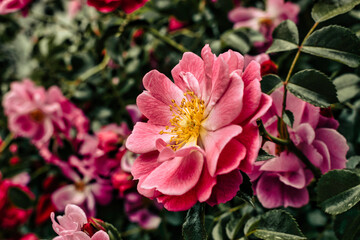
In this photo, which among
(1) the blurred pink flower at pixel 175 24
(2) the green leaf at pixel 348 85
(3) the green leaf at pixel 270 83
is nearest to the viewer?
(3) the green leaf at pixel 270 83

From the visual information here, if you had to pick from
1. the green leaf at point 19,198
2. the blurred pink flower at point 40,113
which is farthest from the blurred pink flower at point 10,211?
the blurred pink flower at point 40,113

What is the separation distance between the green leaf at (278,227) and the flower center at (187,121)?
0.15 meters

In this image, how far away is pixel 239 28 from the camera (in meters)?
0.80

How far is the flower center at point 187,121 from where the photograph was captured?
0.52 metres

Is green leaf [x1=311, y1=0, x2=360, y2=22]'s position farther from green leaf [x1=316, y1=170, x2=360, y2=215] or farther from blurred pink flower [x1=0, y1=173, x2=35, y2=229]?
blurred pink flower [x1=0, y1=173, x2=35, y2=229]

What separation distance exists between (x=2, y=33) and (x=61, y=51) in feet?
1.13

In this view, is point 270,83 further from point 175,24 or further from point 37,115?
point 37,115

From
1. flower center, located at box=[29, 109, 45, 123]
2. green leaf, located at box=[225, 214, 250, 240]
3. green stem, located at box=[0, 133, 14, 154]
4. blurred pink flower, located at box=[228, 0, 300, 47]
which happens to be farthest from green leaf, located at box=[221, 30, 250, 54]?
green stem, located at box=[0, 133, 14, 154]

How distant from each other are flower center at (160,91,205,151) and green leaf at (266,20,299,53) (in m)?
0.15

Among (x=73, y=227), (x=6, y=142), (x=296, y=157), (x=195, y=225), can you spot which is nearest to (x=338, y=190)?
(x=296, y=157)

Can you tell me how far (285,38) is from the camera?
578 millimetres

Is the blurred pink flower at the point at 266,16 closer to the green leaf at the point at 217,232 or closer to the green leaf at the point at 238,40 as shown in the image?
the green leaf at the point at 238,40

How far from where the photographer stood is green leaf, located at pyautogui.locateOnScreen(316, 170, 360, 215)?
460 mm

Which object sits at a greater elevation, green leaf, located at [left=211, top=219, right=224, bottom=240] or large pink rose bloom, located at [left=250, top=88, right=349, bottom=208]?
large pink rose bloom, located at [left=250, top=88, right=349, bottom=208]
